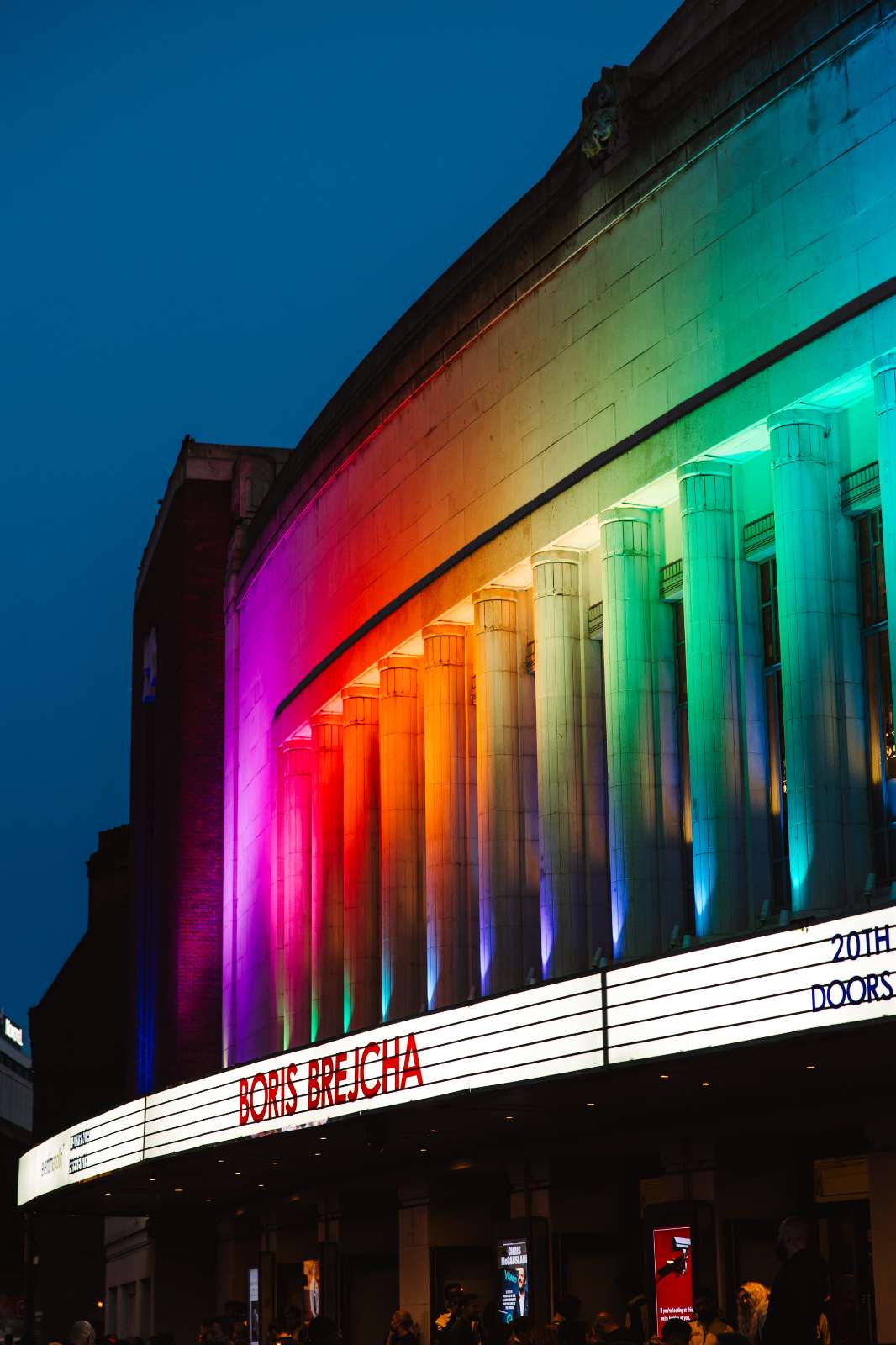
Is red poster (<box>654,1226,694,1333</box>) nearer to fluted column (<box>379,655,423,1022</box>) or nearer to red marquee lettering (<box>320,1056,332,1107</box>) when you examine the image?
red marquee lettering (<box>320,1056,332,1107</box>)

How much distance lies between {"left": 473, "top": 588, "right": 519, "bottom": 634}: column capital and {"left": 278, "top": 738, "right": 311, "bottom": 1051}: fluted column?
26.6 feet

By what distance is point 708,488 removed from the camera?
21516 mm

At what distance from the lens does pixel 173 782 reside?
42656 mm

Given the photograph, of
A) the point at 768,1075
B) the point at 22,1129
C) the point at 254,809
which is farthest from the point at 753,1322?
the point at 22,1129

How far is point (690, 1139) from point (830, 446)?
25.4 ft

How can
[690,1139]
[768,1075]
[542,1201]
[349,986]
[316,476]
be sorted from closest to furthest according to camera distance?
[768,1075], [690,1139], [542,1201], [349,986], [316,476]

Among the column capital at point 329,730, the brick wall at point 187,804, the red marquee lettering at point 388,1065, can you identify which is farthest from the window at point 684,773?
the brick wall at point 187,804

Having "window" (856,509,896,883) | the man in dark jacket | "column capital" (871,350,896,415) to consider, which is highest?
"column capital" (871,350,896,415)

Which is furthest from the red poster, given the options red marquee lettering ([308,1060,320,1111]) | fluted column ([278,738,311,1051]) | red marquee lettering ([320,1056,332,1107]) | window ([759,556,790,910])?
fluted column ([278,738,311,1051])

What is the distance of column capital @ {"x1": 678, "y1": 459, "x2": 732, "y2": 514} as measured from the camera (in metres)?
21.5

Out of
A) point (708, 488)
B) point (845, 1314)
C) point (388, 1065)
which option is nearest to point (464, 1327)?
point (845, 1314)

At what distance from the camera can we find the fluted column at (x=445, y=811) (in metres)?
26.4

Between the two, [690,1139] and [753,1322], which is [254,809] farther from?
[753,1322]

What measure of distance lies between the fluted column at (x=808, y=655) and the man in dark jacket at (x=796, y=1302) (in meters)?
10.5
